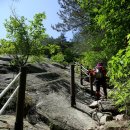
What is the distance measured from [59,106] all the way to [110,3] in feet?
12.2

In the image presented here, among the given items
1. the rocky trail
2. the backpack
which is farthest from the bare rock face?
the backpack

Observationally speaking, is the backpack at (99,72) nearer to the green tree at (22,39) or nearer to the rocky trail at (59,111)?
the rocky trail at (59,111)

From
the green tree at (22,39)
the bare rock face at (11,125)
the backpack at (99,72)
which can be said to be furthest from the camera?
the green tree at (22,39)

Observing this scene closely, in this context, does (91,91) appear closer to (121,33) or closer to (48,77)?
(48,77)

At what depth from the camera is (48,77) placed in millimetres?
15750

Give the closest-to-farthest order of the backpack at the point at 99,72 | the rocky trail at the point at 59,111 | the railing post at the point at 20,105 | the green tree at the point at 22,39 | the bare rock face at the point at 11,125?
the railing post at the point at 20,105 < the bare rock face at the point at 11,125 < the rocky trail at the point at 59,111 < the backpack at the point at 99,72 < the green tree at the point at 22,39

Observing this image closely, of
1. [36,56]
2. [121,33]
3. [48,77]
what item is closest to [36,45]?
[36,56]

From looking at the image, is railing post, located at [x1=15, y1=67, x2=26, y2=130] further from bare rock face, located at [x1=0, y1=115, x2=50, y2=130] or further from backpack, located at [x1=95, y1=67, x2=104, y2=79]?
backpack, located at [x1=95, y1=67, x2=104, y2=79]

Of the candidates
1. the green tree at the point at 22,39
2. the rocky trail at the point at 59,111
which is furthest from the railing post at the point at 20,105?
the green tree at the point at 22,39

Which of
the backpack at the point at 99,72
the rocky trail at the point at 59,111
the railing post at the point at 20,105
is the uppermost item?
the backpack at the point at 99,72

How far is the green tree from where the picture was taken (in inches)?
813

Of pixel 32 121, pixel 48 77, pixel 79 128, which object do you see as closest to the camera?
pixel 32 121

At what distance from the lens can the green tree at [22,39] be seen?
67.7 ft

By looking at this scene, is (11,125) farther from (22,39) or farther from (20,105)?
(22,39)
